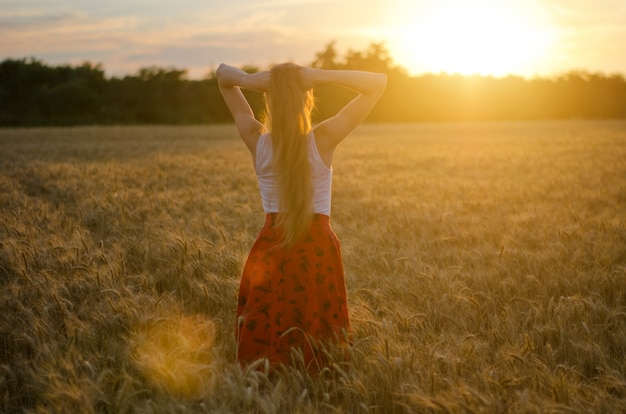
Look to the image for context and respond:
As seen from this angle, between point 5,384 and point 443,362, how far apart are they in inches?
85.2

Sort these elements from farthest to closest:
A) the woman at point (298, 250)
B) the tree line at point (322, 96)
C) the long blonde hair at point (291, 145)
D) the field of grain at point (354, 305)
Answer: the tree line at point (322, 96)
the woman at point (298, 250)
the long blonde hair at point (291, 145)
the field of grain at point (354, 305)

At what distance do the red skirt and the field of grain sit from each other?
14 centimetres

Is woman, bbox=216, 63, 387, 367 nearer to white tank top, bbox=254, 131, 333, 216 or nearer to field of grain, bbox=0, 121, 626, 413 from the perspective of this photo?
white tank top, bbox=254, 131, 333, 216

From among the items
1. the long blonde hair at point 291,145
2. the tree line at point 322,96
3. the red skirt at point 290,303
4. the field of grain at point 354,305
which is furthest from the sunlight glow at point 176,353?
the tree line at point 322,96

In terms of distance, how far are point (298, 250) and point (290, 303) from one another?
0.28m

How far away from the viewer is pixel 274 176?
2.84 m

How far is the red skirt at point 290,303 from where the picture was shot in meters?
2.85

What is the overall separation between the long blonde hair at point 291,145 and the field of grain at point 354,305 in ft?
2.33

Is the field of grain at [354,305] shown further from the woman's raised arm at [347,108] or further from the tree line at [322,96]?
the tree line at [322,96]

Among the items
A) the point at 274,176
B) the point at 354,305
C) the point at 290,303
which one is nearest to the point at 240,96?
the point at 274,176

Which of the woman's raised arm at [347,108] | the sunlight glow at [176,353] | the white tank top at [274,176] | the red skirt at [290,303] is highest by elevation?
the woman's raised arm at [347,108]

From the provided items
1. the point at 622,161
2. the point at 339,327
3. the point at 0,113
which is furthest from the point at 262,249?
the point at 0,113

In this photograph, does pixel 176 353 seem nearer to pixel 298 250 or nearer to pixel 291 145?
pixel 298 250

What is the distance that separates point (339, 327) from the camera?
2916mm
